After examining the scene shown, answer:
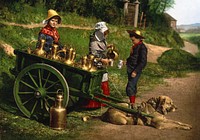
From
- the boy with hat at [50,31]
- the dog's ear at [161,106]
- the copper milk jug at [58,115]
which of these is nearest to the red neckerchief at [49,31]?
the boy with hat at [50,31]

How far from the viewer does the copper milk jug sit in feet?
Answer: 18.8

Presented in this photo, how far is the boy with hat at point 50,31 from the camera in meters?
6.12

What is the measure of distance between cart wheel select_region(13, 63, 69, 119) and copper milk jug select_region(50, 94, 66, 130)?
11 cm

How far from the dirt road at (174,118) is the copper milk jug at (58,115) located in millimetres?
349

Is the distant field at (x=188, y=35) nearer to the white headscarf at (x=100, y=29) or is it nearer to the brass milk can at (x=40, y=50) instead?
the white headscarf at (x=100, y=29)

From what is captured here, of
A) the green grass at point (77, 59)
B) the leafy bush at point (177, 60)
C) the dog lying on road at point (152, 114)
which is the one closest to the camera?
the dog lying on road at point (152, 114)

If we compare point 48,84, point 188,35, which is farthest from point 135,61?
point 48,84

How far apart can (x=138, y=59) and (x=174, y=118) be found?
953mm

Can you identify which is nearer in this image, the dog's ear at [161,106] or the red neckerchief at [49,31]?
the dog's ear at [161,106]

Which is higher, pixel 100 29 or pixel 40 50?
pixel 100 29

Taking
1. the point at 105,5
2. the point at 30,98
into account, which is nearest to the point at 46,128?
the point at 30,98

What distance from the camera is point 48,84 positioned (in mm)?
6016

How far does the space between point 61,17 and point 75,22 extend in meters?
0.34

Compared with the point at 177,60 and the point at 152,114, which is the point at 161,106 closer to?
the point at 152,114
